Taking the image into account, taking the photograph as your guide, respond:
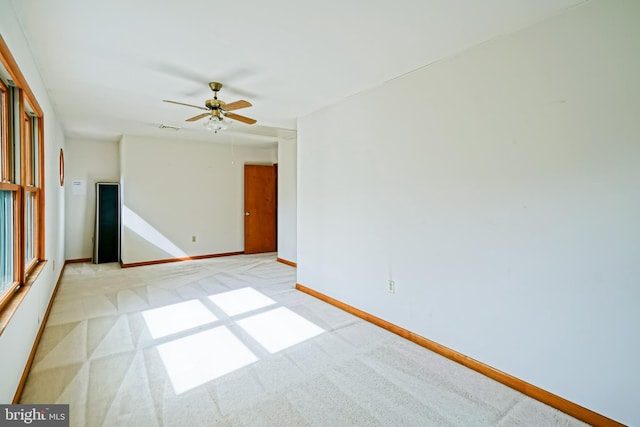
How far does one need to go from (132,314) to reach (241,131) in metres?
3.15

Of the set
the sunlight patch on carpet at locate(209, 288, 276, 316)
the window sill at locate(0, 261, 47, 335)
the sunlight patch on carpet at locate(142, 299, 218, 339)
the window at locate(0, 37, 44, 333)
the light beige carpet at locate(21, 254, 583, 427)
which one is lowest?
the light beige carpet at locate(21, 254, 583, 427)

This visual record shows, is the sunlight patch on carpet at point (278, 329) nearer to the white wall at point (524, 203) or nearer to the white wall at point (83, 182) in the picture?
the white wall at point (524, 203)

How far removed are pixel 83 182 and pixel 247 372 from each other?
5638mm

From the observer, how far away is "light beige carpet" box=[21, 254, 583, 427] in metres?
1.82

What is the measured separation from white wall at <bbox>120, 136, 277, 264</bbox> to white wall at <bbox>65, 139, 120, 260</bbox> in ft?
2.21

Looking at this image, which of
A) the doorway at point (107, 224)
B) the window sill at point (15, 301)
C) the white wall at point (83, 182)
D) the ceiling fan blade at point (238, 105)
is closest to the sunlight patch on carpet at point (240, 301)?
the window sill at point (15, 301)

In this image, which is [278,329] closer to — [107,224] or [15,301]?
[15,301]

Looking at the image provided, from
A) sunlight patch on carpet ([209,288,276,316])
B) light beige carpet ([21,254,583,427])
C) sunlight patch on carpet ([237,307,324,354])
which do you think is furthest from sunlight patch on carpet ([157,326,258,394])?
sunlight patch on carpet ([209,288,276,316])

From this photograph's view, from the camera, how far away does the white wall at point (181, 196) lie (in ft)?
18.3

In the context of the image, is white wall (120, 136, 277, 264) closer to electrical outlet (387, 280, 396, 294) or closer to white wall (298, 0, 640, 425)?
white wall (298, 0, 640, 425)

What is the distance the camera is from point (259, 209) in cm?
689

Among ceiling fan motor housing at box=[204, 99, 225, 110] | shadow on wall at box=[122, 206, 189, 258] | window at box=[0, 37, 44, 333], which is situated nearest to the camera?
window at box=[0, 37, 44, 333]

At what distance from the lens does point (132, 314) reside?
3287mm

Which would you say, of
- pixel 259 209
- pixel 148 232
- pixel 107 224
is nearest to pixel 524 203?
pixel 259 209
